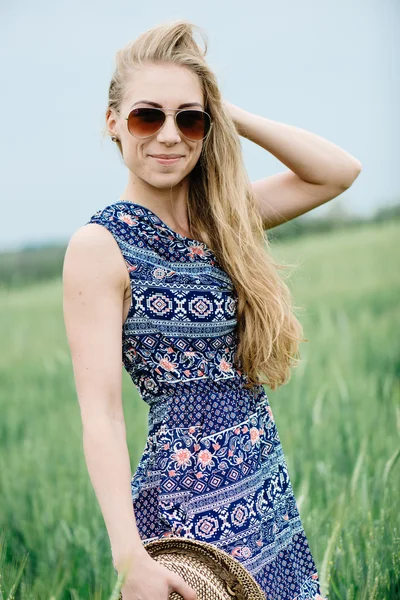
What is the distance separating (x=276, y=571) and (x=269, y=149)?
1008 millimetres

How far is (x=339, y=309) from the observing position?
675cm

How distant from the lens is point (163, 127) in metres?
2.00

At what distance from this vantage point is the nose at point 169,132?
200 cm

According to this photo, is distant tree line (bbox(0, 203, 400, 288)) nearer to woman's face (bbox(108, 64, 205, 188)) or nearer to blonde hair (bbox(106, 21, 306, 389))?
blonde hair (bbox(106, 21, 306, 389))

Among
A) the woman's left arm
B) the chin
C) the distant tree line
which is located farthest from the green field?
the distant tree line

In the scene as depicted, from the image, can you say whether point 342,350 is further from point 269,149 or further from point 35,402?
point 269,149

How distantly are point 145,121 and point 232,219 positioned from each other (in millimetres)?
332

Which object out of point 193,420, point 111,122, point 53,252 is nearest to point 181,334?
point 193,420

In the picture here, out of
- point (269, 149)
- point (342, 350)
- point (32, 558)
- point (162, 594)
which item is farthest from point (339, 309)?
point (162, 594)

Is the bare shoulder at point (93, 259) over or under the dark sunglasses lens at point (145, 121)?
under

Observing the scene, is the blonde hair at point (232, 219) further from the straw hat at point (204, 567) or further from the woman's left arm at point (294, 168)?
the straw hat at point (204, 567)

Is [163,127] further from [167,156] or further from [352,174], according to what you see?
[352,174]

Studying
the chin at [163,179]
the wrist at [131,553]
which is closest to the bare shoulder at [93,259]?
the chin at [163,179]

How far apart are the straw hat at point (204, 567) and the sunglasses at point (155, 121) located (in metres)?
0.85
